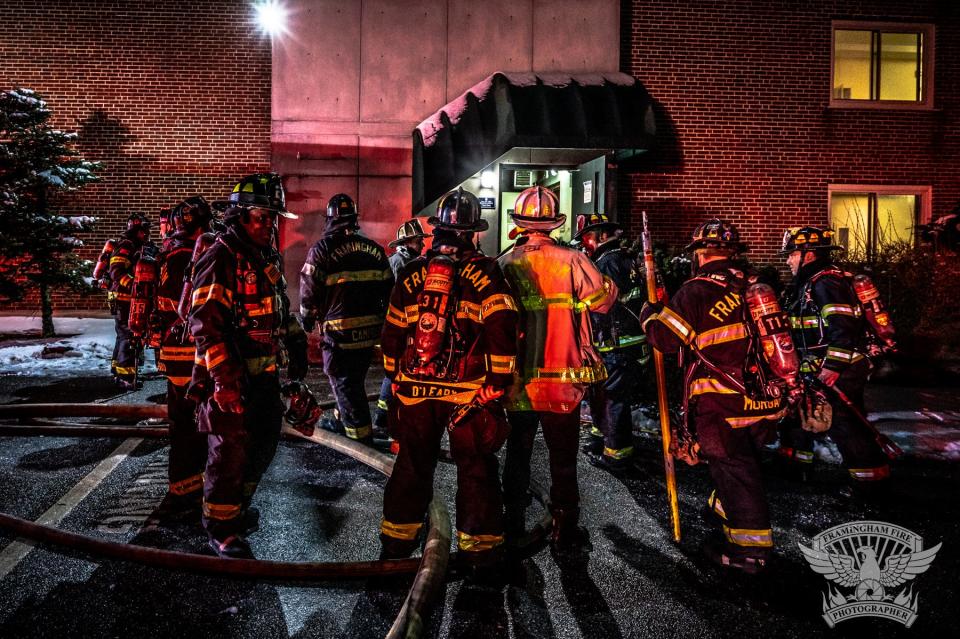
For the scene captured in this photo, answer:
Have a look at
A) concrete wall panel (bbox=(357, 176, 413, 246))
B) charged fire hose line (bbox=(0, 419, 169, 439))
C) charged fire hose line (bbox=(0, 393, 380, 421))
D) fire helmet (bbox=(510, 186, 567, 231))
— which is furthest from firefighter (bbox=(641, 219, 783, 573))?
concrete wall panel (bbox=(357, 176, 413, 246))

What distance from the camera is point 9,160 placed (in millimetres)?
10102

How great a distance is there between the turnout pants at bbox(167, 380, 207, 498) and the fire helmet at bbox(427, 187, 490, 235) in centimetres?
205

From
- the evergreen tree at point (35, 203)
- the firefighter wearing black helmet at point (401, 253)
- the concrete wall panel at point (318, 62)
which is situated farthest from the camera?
the concrete wall panel at point (318, 62)

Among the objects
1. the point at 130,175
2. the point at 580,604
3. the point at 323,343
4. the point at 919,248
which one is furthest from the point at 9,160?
the point at 919,248

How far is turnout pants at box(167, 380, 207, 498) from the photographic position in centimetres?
401

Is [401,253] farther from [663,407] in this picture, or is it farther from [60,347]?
[60,347]

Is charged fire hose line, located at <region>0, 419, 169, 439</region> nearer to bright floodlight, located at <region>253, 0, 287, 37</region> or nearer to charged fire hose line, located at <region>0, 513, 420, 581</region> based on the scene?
charged fire hose line, located at <region>0, 513, 420, 581</region>

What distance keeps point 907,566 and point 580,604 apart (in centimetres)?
189

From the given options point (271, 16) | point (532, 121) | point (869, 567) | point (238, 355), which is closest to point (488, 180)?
point (532, 121)

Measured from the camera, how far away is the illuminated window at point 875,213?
1134 centimetres

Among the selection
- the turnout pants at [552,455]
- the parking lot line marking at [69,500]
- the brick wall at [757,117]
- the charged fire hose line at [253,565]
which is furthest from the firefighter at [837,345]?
the brick wall at [757,117]

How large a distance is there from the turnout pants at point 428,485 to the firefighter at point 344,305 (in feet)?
6.40

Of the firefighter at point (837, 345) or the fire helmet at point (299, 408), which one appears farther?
the firefighter at point (837, 345)

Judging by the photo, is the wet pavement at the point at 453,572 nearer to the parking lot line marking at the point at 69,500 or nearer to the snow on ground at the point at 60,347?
the parking lot line marking at the point at 69,500
